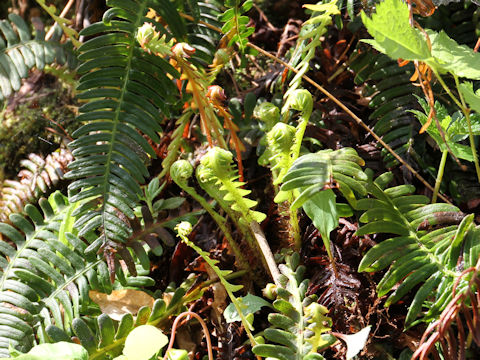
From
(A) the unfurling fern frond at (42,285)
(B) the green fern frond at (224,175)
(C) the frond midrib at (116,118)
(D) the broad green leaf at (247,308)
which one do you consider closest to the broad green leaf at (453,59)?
(B) the green fern frond at (224,175)

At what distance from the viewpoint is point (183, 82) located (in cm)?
140

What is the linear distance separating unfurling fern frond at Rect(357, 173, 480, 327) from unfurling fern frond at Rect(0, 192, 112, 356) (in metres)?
0.61

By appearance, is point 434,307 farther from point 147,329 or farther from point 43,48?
point 43,48

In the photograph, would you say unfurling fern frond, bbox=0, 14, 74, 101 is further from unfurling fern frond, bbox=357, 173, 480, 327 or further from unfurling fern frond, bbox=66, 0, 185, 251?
unfurling fern frond, bbox=357, 173, 480, 327

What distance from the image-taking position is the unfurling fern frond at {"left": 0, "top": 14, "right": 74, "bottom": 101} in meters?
1.52

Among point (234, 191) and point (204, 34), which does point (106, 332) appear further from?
point (204, 34)

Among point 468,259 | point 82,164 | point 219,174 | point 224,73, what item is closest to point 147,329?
point 219,174

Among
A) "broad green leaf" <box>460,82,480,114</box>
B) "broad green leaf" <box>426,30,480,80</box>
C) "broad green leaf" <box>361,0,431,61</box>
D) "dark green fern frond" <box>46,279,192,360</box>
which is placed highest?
"broad green leaf" <box>361,0,431,61</box>

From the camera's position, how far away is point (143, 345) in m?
0.89

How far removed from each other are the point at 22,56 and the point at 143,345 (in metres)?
1.08

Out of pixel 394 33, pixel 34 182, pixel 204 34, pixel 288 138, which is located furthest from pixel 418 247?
pixel 34 182

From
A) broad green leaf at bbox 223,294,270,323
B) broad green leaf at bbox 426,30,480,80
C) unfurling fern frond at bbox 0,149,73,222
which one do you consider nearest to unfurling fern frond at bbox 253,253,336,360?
broad green leaf at bbox 223,294,270,323

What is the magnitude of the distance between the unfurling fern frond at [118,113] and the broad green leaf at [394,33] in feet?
2.05

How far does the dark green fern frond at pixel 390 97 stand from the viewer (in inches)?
52.0
